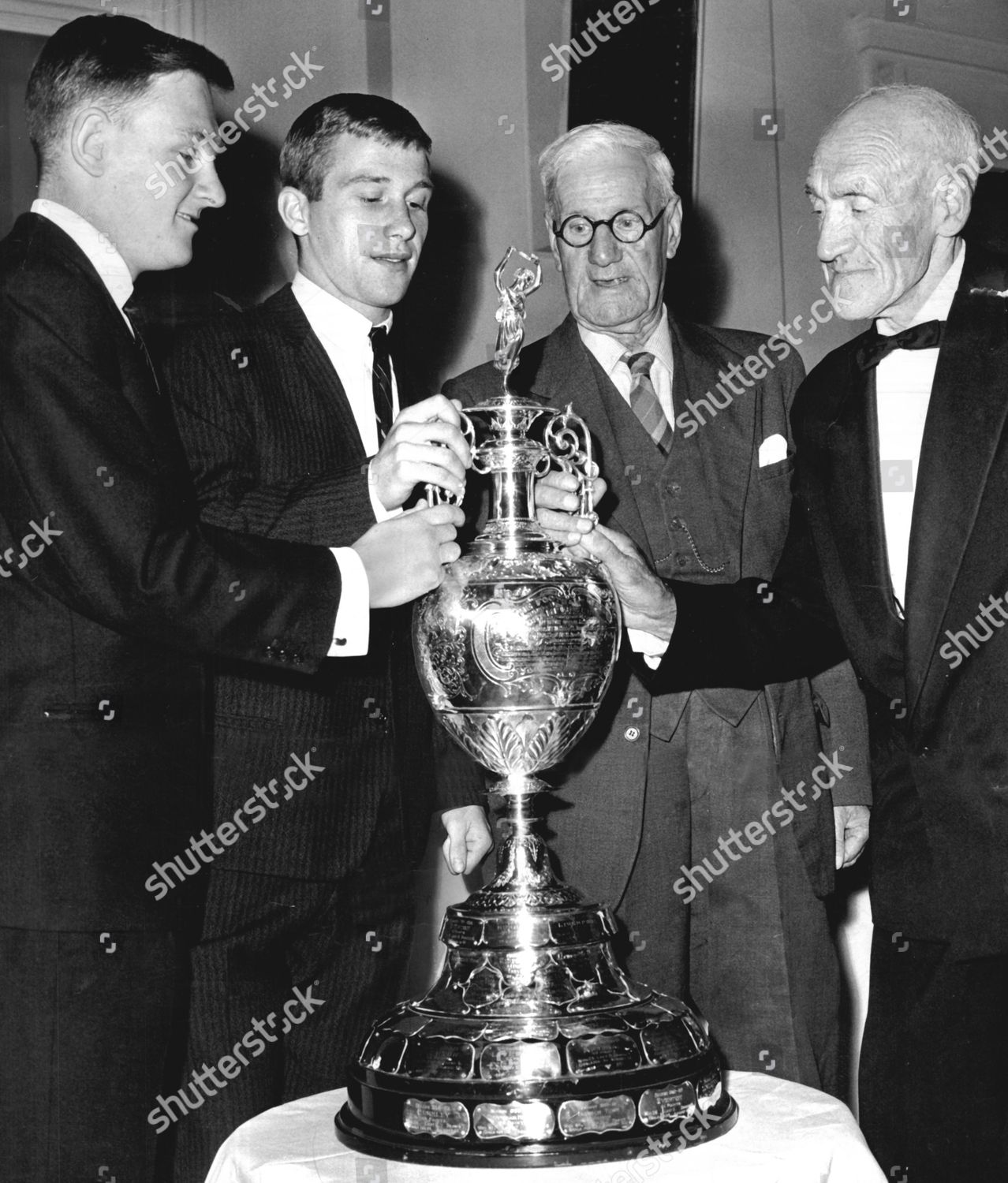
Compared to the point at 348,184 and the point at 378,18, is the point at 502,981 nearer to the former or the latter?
the point at 348,184

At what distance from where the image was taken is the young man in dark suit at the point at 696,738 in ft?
7.56

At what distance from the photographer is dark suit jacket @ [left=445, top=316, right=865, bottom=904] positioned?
2.28 metres

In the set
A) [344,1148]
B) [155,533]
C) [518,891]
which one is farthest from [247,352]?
[344,1148]

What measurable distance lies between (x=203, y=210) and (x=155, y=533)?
1.30 metres

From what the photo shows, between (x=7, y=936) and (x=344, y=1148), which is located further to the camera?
(x=7, y=936)

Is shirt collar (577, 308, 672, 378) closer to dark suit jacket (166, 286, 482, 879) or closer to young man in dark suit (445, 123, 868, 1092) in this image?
young man in dark suit (445, 123, 868, 1092)

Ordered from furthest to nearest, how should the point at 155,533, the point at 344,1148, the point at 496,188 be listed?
the point at 496,188 → the point at 155,533 → the point at 344,1148

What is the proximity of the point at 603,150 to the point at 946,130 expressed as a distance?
66 centimetres

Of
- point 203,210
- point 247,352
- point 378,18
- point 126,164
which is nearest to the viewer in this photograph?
point 126,164

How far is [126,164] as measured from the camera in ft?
6.03

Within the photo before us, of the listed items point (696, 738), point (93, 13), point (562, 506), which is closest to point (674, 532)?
point (696, 738)

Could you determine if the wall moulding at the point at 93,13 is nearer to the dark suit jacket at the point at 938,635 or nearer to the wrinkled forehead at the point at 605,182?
the wrinkled forehead at the point at 605,182

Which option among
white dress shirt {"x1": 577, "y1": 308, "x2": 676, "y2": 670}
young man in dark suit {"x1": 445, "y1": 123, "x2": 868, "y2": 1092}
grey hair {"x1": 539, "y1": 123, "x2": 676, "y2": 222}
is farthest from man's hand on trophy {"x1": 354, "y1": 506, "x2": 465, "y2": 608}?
grey hair {"x1": 539, "y1": 123, "x2": 676, "y2": 222}

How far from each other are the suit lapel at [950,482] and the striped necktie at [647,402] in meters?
0.60
